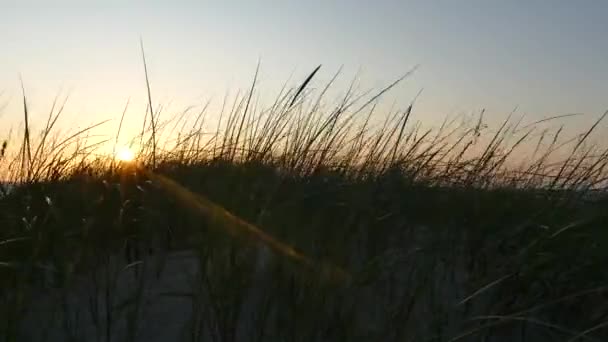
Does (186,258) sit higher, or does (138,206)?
(138,206)

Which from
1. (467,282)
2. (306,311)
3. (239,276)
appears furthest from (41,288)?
(467,282)

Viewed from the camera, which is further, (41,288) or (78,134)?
(78,134)

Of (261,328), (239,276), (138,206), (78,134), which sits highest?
(78,134)

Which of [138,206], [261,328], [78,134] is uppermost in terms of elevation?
[78,134]

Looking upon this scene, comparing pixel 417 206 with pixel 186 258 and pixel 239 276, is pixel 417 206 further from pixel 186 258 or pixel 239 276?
pixel 239 276

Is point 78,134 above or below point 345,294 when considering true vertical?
above

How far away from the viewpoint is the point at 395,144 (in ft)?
9.78

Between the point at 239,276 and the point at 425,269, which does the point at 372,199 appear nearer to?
the point at 425,269

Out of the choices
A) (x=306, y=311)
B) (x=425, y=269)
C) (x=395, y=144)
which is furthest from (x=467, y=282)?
(x=395, y=144)

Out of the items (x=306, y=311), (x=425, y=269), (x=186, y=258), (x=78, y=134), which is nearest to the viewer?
(x=306, y=311)

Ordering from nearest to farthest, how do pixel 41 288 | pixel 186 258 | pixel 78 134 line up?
pixel 41 288, pixel 186 258, pixel 78 134

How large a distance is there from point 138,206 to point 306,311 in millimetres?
1078

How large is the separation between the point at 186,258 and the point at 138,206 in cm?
38

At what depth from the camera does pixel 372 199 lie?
88.9 inches
